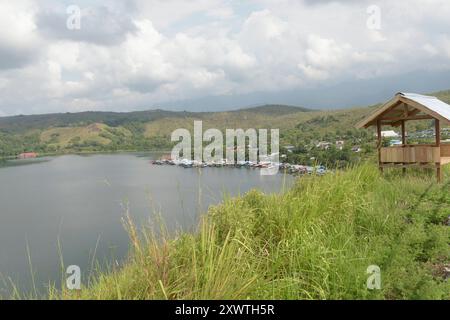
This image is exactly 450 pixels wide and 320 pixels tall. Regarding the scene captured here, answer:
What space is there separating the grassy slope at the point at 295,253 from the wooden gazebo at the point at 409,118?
369 centimetres

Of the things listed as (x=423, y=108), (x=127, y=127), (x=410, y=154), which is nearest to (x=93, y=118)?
(x=127, y=127)

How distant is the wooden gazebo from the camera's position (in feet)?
30.4

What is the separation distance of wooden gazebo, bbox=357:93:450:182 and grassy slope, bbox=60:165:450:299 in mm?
3689

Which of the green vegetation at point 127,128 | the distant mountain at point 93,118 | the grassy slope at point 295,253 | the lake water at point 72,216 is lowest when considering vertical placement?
the lake water at point 72,216

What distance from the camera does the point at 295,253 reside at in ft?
12.3

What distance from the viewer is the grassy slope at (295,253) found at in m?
3.08

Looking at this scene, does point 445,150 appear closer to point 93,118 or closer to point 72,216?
point 72,216

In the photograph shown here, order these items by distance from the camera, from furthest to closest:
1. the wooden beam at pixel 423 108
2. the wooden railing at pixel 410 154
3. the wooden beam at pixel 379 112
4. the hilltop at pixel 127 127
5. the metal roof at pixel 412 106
→ the hilltop at pixel 127 127
the wooden beam at pixel 379 112
the wooden railing at pixel 410 154
the metal roof at pixel 412 106
the wooden beam at pixel 423 108

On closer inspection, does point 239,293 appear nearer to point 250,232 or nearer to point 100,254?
point 250,232

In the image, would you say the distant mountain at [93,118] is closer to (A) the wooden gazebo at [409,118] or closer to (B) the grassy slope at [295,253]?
(A) the wooden gazebo at [409,118]

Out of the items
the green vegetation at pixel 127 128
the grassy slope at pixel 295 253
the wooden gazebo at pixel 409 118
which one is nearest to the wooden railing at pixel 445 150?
the wooden gazebo at pixel 409 118

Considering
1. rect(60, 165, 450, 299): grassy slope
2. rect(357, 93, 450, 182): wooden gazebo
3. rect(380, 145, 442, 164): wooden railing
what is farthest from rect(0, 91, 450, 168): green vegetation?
rect(60, 165, 450, 299): grassy slope
